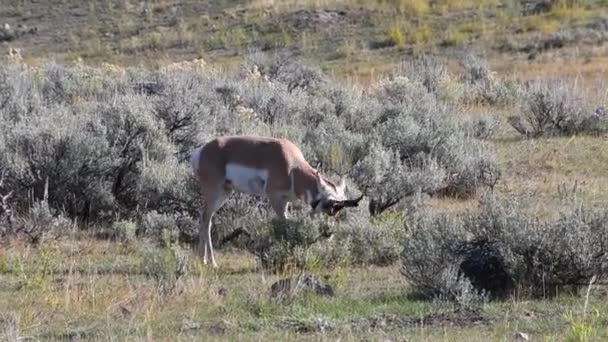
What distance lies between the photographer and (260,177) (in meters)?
10.4

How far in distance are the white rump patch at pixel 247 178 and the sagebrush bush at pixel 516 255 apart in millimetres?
1775

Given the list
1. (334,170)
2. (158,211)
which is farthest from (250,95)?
(158,211)

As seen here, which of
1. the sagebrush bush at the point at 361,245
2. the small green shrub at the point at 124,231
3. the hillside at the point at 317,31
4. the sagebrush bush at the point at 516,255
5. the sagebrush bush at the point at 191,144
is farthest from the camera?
the hillside at the point at 317,31

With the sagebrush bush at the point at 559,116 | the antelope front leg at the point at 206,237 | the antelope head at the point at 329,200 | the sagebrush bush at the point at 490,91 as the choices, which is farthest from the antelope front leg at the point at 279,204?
the sagebrush bush at the point at 490,91

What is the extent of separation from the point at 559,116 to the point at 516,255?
9857 mm

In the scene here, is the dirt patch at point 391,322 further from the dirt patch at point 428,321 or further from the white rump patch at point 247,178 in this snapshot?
the white rump patch at point 247,178

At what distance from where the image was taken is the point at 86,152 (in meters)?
13.0

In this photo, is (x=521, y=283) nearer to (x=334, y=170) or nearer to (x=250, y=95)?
(x=334, y=170)

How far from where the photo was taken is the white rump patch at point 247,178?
34.2 ft

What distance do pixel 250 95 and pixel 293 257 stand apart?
28.1 ft

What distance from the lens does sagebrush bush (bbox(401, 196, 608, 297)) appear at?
8.72m

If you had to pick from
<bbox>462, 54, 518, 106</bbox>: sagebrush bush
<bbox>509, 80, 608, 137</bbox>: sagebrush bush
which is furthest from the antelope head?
<bbox>462, 54, 518, 106</bbox>: sagebrush bush

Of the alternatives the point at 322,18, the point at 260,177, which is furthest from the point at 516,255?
the point at 322,18

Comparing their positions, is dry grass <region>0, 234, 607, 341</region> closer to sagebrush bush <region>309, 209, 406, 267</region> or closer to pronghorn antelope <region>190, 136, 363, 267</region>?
sagebrush bush <region>309, 209, 406, 267</region>
